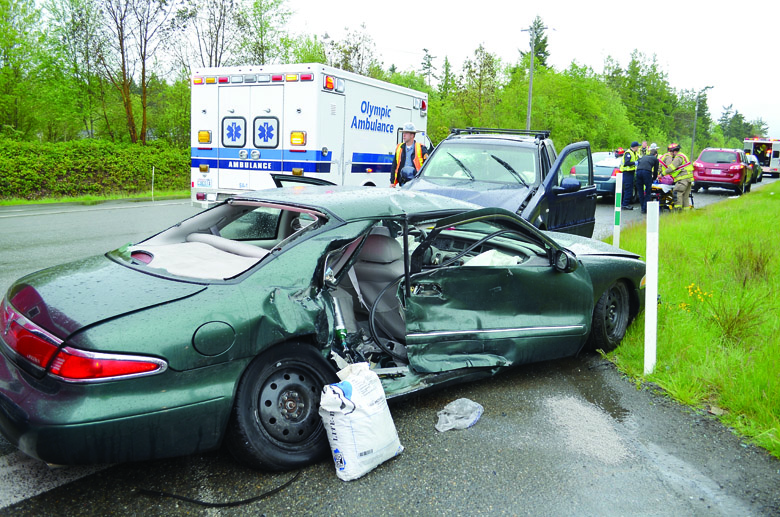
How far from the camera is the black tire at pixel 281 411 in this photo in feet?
9.81

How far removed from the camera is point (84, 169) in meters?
20.3

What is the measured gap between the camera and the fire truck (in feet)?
161

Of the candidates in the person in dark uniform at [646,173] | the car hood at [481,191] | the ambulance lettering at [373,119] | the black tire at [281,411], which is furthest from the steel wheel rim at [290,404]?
the person in dark uniform at [646,173]

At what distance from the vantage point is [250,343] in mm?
2967

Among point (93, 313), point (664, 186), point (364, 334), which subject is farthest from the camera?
point (664, 186)

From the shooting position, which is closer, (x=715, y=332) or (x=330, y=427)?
(x=330, y=427)

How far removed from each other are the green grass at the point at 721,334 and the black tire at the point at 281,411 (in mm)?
2614

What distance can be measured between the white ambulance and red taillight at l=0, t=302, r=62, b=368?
8.04 m

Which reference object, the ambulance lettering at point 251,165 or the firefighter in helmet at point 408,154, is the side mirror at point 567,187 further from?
the ambulance lettering at point 251,165

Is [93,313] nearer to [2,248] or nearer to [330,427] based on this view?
[330,427]

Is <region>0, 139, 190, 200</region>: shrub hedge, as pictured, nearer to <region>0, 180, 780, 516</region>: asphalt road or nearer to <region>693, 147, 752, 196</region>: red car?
<region>0, 180, 780, 516</region>: asphalt road

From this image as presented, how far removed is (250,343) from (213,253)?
3.42ft

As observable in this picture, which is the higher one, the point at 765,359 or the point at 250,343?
the point at 250,343

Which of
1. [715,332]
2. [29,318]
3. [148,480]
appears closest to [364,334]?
[148,480]
